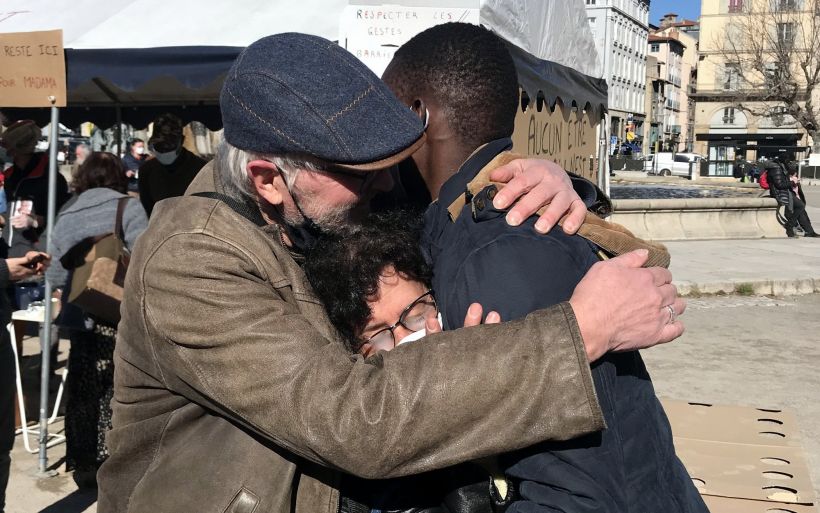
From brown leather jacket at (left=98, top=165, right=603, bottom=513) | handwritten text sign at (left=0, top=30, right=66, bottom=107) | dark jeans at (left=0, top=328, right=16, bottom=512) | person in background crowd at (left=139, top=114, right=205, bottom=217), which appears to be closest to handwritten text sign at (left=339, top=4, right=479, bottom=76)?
handwritten text sign at (left=0, top=30, right=66, bottom=107)

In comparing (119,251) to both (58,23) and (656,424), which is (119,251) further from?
(656,424)

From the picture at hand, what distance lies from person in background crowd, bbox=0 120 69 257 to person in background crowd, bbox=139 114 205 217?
0.84 metres

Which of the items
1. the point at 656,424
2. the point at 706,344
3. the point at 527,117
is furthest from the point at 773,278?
the point at 656,424

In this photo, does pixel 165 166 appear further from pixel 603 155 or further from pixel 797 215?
pixel 797 215

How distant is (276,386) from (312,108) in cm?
51

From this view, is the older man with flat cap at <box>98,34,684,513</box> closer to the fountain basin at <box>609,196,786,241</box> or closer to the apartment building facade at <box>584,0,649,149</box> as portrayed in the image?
the fountain basin at <box>609,196,786,241</box>

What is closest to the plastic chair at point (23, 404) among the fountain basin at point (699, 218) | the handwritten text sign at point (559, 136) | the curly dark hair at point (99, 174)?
the curly dark hair at point (99, 174)

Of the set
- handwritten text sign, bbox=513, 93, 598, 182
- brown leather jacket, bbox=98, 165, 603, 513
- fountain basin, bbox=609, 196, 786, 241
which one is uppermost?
handwritten text sign, bbox=513, 93, 598, 182

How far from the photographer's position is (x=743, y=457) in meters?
3.23

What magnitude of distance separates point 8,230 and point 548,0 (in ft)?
15.4

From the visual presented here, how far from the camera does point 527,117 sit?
6250mm

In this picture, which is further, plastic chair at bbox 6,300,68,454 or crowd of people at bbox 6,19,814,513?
plastic chair at bbox 6,300,68,454

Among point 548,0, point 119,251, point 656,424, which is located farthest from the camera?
point 548,0

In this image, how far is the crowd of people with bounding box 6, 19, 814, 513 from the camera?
4.35 feet
